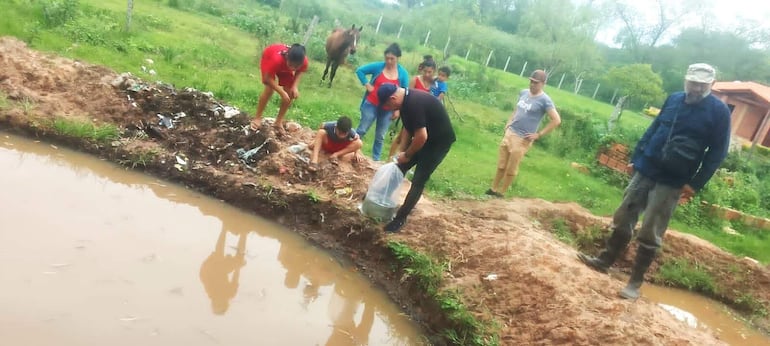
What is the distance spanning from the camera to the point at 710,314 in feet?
19.8

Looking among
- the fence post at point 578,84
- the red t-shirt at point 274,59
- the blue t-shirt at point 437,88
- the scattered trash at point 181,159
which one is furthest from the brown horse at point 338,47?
the fence post at point 578,84

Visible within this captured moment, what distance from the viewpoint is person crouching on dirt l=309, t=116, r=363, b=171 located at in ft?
19.1

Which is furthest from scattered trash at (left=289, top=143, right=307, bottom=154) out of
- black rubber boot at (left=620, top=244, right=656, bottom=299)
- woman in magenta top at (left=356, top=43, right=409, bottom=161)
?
black rubber boot at (left=620, top=244, right=656, bottom=299)

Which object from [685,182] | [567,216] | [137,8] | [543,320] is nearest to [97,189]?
[543,320]

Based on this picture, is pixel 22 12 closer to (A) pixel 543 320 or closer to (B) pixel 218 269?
(B) pixel 218 269

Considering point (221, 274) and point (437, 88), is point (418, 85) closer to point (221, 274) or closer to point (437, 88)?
point (437, 88)

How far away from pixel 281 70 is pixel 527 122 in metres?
2.72

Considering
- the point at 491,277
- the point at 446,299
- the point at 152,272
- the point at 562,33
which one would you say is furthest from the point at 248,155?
the point at 562,33

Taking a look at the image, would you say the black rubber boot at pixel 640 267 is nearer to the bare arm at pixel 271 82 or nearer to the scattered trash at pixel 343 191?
the scattered trash at pixel 343 191

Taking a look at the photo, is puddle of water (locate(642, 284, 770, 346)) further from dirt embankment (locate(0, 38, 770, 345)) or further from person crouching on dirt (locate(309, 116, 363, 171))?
person crouching on dirt (locate(309, 116, 363, 171))

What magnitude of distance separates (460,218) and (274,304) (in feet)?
7.37

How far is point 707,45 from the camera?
36.0 m

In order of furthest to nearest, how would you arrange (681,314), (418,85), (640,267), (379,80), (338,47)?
(338,47), (418,85), (379,80), (681,314), (640,267)

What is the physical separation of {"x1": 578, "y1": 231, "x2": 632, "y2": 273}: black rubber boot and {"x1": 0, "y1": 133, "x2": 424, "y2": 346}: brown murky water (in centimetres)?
173
